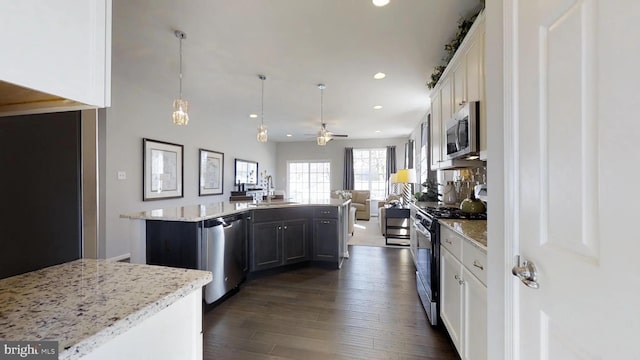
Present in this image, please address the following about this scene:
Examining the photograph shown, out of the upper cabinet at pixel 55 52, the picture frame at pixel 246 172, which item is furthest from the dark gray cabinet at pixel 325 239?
the picture frame at pixel 246 172

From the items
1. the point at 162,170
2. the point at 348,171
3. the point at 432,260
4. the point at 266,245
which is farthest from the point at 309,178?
the point at 432,260

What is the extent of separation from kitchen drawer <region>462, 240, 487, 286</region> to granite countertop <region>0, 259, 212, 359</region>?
1.28m

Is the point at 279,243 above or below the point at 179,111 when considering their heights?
below

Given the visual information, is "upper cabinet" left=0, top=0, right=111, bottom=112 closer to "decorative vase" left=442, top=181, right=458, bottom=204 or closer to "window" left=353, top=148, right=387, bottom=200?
"decorative vase" left=442, top=181, right=458, bottom=204

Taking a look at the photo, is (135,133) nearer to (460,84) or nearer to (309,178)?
(460,84)

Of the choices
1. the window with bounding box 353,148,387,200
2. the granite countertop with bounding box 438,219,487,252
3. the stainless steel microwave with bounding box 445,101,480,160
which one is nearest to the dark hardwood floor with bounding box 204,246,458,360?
the granite countertop with bounding box 438,219,487,252

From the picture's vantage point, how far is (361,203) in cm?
835

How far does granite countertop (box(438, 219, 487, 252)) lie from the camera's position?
141 cm

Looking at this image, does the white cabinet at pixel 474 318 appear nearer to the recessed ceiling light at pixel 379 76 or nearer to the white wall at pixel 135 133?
the recessed ceiling light at pixel 379 76

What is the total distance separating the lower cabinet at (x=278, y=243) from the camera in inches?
132

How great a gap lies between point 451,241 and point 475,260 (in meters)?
0.43

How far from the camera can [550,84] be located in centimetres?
79

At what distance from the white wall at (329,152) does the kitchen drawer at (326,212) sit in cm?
566

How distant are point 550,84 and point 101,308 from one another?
4.41ft
